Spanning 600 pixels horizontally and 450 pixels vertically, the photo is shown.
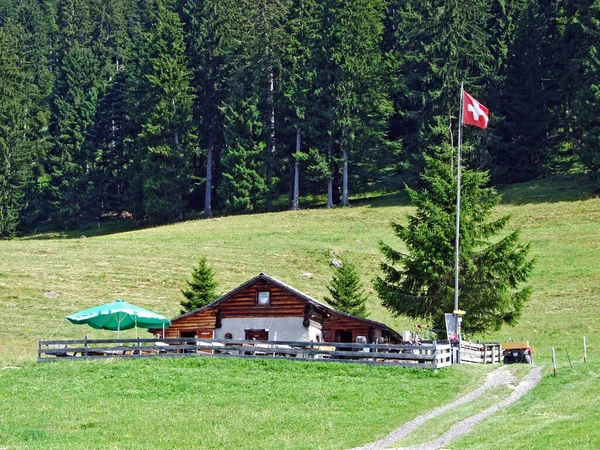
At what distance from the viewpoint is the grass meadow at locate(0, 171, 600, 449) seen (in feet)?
93.0

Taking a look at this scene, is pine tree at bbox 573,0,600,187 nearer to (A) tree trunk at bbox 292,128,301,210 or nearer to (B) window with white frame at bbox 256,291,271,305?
(A) tree trunk at bbox 292,128,301,210

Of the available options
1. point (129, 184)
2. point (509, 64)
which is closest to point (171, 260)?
point (129, 184)

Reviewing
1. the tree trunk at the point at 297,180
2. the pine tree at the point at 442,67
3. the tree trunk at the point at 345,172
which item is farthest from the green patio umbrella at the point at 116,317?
the tree trunk at the point at 297,180

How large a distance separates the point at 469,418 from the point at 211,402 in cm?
847

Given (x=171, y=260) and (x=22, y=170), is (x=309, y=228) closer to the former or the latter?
(x=171, y=260)

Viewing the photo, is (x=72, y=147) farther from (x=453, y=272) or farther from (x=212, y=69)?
(x=453, y=272)

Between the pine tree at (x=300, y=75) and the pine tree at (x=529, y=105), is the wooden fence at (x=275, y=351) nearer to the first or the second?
the pine tree at (x=300, y=75)

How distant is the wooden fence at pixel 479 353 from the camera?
40219mm

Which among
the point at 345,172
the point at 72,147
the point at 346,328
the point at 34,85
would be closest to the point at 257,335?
the point at 346,328

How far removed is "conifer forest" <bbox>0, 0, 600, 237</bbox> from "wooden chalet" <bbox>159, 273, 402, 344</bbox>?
43.7 meters

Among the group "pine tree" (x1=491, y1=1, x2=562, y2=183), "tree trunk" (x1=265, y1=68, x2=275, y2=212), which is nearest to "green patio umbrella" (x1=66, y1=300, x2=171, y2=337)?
"tree trunk" (x1=265, y1=68, x2=275, y2=212)

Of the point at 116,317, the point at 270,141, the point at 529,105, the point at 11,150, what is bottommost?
the point at 116,317

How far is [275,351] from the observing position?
39.5 m

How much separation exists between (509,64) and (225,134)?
2658 cm
